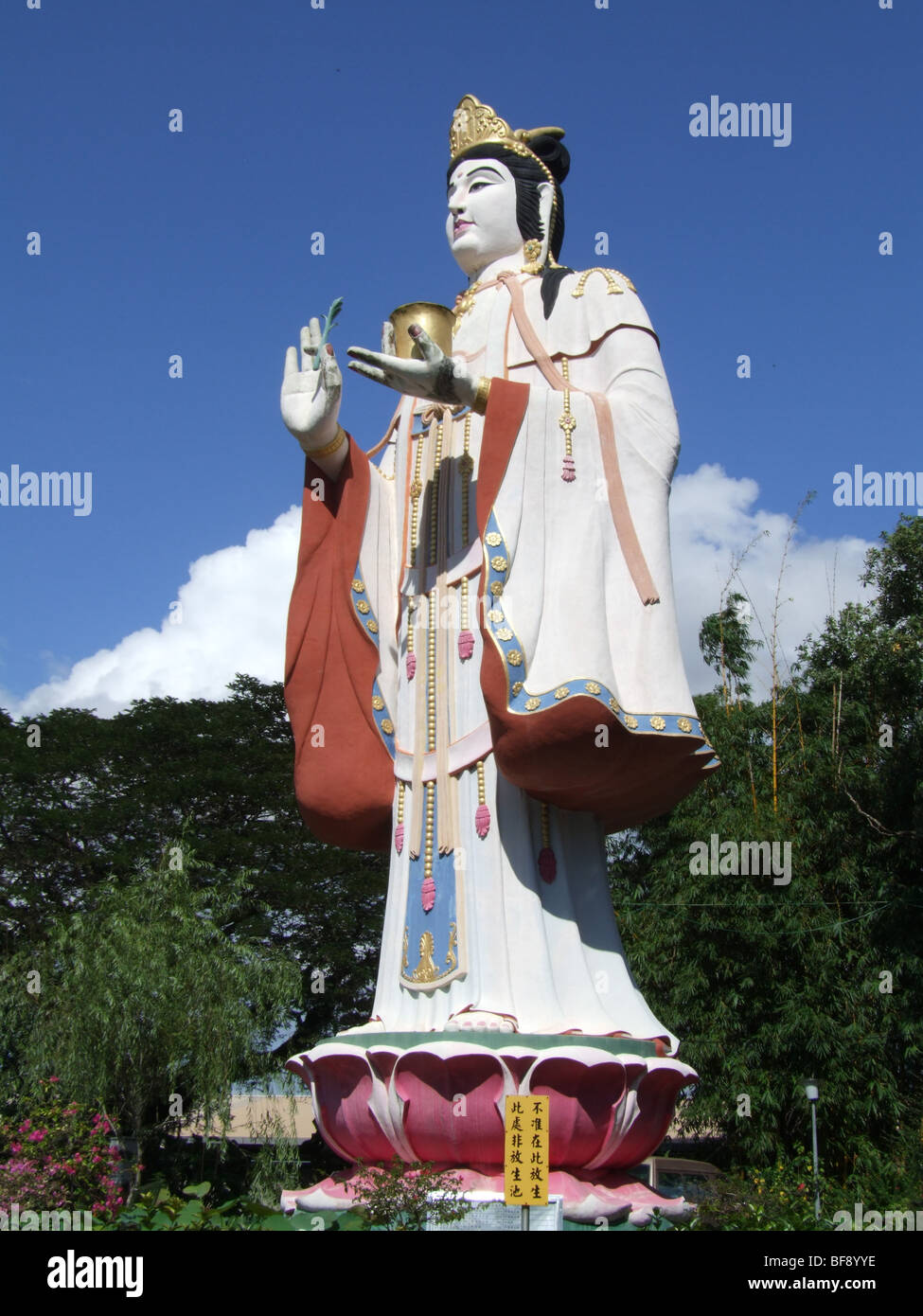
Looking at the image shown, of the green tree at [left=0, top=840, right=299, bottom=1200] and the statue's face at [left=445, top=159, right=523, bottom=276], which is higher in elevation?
the statue's face at [left=445, top=159, right=523, bottom=276]

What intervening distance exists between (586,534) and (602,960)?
96.2 inches

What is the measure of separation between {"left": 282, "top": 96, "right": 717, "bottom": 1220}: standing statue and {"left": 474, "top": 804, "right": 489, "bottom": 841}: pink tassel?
0.01 meters

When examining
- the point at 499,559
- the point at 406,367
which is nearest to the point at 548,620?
the point at 499,559

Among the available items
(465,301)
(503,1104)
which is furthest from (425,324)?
(503,1104)

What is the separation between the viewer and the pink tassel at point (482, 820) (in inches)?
304

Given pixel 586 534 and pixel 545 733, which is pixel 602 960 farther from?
pixel 586 534

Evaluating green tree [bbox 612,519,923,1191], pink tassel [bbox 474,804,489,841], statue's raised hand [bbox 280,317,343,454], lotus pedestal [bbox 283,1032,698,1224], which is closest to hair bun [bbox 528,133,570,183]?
statue's raised hand [bbox 280,317,343,454]

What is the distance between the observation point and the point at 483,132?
372 inches

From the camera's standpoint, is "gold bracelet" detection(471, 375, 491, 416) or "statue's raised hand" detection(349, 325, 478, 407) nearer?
"statue's raised hand" detection(349, 325, 478, 407)

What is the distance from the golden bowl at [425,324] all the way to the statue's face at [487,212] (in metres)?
0.53
